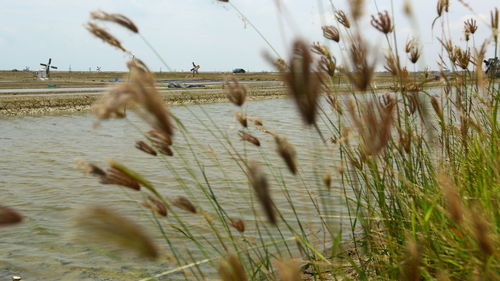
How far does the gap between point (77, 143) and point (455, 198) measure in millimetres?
9381

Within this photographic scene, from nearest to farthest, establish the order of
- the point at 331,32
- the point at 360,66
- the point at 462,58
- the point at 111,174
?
the point at 111,174 < the point at 360,66 < the point at 331,32 < the point at 462,58

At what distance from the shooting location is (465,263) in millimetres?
1506

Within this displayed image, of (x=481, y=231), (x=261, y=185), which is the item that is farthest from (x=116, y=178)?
(x=481, y=231)

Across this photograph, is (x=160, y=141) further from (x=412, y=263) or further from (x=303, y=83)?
(x=412, y=263)

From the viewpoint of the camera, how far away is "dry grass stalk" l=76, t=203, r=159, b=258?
94 cm

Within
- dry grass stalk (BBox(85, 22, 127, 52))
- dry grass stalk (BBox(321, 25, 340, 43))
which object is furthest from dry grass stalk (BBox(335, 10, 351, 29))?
dry grass stalk (BBox(85, 22, 127, 52))

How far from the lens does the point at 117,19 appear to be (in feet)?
4.75

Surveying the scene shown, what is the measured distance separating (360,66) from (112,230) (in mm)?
757

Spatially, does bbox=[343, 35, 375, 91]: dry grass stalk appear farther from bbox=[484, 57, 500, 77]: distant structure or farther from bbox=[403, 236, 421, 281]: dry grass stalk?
bbox=[484, 57, 500, 77]: distant structure

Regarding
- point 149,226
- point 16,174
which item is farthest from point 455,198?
point 16,174

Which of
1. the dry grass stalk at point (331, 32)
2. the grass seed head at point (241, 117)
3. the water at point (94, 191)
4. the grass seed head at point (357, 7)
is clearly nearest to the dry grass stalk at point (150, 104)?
the water at point (94, 191)

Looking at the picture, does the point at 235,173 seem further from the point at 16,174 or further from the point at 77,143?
the point at 77,143

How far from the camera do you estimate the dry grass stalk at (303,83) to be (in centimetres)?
110

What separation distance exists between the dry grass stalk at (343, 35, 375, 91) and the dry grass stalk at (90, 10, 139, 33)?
580mm
